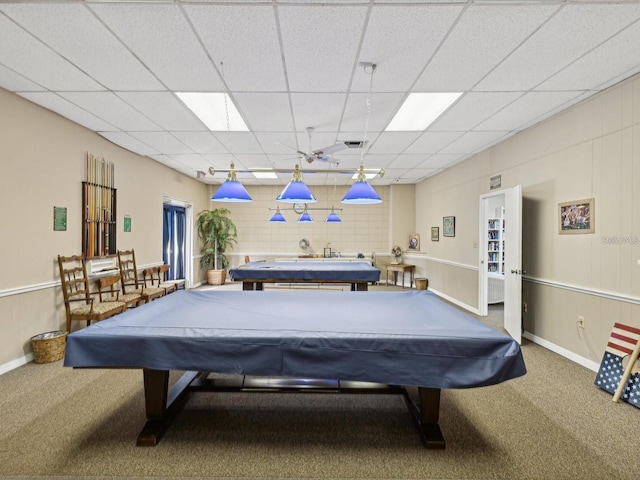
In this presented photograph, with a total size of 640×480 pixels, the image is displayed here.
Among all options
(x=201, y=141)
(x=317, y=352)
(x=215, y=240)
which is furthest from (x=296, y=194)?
(x=215, y=240)

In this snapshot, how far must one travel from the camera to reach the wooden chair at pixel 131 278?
499 cm

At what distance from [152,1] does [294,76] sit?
125 cm

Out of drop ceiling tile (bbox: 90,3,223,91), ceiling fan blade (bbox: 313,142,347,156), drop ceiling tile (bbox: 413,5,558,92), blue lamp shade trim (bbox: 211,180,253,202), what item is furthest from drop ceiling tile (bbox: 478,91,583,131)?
drop ceiling tile (bbox: 90,3,223,91)

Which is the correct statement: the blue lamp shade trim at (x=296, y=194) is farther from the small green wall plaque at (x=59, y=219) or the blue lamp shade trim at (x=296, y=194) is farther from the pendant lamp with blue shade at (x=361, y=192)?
the small green wall plaque at (x=59, y=219)

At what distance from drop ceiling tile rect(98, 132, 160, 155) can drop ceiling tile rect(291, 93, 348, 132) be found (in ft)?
8.69

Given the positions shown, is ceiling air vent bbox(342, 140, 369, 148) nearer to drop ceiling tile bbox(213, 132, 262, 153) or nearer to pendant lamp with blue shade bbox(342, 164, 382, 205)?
drop ceiling tile bbox(213, 132, 262, 153)

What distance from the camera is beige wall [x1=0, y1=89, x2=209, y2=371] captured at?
3285 millimetres

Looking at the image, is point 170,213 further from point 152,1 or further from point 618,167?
point 618,167

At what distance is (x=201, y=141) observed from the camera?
199 inches

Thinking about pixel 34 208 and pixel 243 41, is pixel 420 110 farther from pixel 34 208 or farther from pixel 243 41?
pixel 34 208

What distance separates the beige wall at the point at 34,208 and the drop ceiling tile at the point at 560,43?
4.85m

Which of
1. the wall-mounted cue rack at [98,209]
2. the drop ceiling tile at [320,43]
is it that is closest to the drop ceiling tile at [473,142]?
the drop ceiling tile at [320,43]

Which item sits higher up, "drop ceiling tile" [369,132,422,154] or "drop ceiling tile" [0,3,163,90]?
"drop ceiling tile" [369,132,422,154]

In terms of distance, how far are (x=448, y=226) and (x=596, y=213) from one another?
366 cm
